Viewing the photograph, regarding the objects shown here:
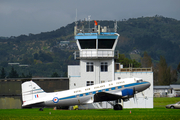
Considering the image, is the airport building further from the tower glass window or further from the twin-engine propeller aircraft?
the twin-engine propeller aircraft

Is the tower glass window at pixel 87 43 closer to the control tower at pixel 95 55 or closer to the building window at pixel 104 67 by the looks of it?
the control tower at pixel 95 55

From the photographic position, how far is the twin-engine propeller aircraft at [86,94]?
148ft

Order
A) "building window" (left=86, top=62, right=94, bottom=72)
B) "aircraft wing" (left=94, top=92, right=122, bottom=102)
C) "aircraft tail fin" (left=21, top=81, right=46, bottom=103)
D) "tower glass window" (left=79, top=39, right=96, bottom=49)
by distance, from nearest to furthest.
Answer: "aircraft wing" (left=94, top=92, right=122, bottom=102) → "aircraft tail fin" (left=21, top=81, right=46, bottom=103) → "tower glass window" (left=79, top=39, right=96, bottom=49) → "building window" (left=86, top=62, right=94, bottom=72)

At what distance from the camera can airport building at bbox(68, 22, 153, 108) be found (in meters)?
59.9

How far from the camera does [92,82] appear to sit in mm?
61375

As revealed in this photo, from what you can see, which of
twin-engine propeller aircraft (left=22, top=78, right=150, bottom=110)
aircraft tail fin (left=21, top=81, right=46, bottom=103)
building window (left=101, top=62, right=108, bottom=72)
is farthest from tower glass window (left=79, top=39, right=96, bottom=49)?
aircraft tail fin (left=21, top=81, right=46, bottom=103)

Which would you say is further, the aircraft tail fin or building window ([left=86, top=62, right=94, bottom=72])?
building window ([left=86, top=62, right=94, bottom=72])

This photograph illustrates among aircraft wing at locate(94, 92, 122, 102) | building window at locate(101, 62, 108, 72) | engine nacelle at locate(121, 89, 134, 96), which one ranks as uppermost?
building window at locate(101, 62, 108, 72)

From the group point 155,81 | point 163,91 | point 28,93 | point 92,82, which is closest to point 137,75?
point 92,82

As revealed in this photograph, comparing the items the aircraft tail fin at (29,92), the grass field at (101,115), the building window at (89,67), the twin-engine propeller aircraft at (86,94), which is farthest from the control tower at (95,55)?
the grass field at (101,115)

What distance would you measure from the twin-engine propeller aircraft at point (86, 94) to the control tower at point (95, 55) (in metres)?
14.7

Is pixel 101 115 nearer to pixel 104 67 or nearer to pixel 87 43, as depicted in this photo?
pixel 104 67

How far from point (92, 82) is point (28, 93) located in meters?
18.3

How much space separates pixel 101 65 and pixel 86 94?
16.2 metres
